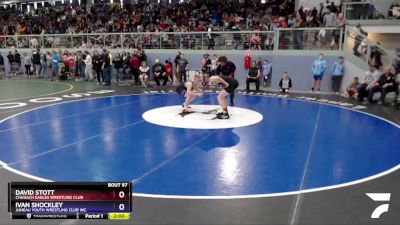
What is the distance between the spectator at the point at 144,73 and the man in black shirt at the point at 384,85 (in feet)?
30.8

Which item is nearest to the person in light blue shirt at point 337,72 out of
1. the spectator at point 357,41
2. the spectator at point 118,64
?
the spectator at point 357,41

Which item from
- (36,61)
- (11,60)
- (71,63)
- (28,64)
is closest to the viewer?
(71,63)

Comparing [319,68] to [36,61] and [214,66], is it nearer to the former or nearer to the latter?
[214,66]

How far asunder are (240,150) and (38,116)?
20.3ft

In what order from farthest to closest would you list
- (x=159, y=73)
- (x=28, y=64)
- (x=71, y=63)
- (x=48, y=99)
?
(x=28, y=64)
(x=71, y=63)
(x=159, y=73)
(x=48, y=99)

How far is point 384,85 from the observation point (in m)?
12.5

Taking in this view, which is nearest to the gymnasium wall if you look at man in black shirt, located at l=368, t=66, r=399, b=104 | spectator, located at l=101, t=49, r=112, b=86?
man in black shirt, located at l=368, t=66, r=399, b=104

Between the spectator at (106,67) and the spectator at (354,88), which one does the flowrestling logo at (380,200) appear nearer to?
the spectator at (354,88)

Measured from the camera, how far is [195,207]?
4727 mm

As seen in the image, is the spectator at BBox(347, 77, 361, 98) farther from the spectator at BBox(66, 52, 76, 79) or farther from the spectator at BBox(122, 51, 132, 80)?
the spectator at BBox(66, 52, 76, 79)
